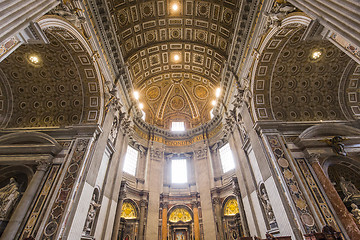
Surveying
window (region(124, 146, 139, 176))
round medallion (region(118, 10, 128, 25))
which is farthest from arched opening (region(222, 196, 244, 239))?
round medallion (region(118, 10, 128, 25))

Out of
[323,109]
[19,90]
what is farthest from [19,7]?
[323,109]

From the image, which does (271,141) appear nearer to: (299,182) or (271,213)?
(299,182)

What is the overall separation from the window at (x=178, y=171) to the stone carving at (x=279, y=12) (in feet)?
45.3

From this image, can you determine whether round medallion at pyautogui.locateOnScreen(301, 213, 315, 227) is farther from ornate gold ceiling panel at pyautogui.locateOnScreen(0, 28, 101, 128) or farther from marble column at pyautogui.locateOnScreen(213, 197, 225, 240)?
ornate gold ceiling panel at pyautogui.locateOnScreen(0, 28, 101, 128)

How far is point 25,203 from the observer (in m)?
7.77

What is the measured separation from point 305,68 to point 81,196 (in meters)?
14.3

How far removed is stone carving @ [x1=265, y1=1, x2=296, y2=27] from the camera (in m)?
7.86

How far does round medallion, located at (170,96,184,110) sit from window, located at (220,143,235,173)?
8081 mm

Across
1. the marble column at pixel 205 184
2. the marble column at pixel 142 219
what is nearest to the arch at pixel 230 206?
the marble column at pixel 205 184

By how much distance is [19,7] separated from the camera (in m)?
4.53

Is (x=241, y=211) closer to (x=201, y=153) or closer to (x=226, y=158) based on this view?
(x=226, y=158)

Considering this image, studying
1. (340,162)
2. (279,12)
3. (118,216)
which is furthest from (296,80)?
(118,216)

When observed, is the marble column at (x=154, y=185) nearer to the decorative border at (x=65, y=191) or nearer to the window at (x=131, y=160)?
the window at (x=131, y=160)

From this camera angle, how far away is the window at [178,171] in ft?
56.6
